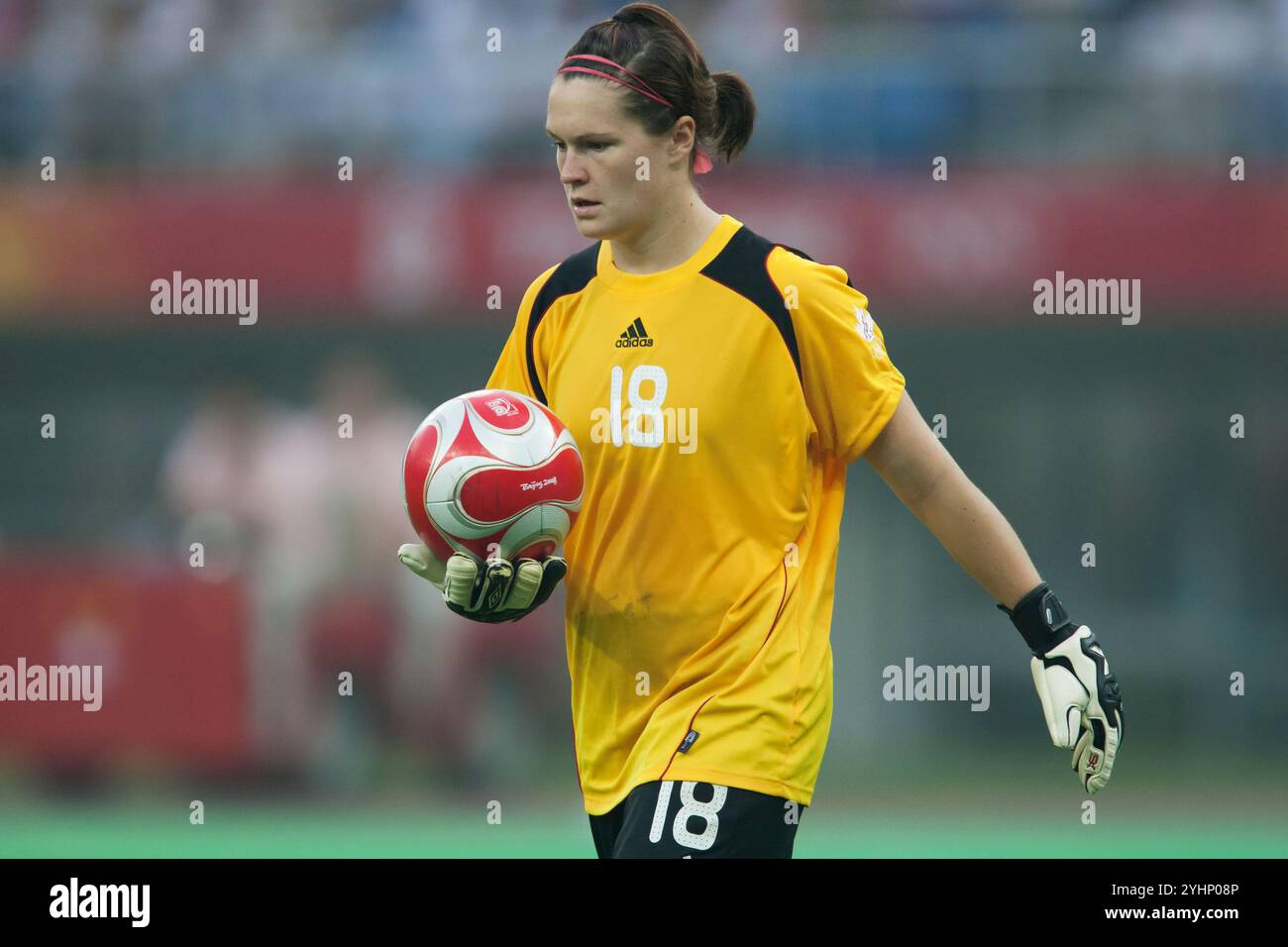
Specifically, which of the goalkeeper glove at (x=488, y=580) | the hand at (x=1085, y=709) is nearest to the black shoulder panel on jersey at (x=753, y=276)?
the goalkeeper glove at (x=488, y=580)

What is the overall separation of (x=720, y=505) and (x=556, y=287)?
74 cm

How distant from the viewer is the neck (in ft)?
13.4

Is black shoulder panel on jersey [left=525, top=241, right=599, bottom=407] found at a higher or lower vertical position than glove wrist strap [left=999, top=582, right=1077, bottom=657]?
higher

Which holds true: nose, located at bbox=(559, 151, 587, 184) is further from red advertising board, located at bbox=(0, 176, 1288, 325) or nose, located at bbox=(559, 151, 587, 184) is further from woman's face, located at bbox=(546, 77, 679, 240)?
red advertising board, located at bbox=(0, 176, 1288, 325)

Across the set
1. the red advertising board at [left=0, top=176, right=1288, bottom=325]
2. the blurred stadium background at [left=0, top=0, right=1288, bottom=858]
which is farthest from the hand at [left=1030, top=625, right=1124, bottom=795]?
the red advertising board at [left=0, top=176, right=1288, bottom=325]

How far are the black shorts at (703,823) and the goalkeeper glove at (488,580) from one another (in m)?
0.50

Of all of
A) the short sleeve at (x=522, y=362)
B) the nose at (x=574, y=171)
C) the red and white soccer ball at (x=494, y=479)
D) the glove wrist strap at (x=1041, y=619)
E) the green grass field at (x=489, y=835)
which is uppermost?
the nose at (x=574, y=171)

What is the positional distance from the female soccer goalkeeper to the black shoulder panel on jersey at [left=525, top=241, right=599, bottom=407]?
151 mm

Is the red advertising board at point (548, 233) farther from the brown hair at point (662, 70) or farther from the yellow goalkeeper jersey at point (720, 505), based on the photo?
the yellow goalkeeper jersey at point (720, 505)

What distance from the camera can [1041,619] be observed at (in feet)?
13.4

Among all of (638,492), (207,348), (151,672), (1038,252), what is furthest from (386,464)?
(638,492)

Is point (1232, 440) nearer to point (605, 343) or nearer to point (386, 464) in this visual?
Result: point (386, 464)

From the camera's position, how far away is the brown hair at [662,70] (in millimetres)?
3998

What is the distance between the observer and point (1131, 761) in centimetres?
1194
